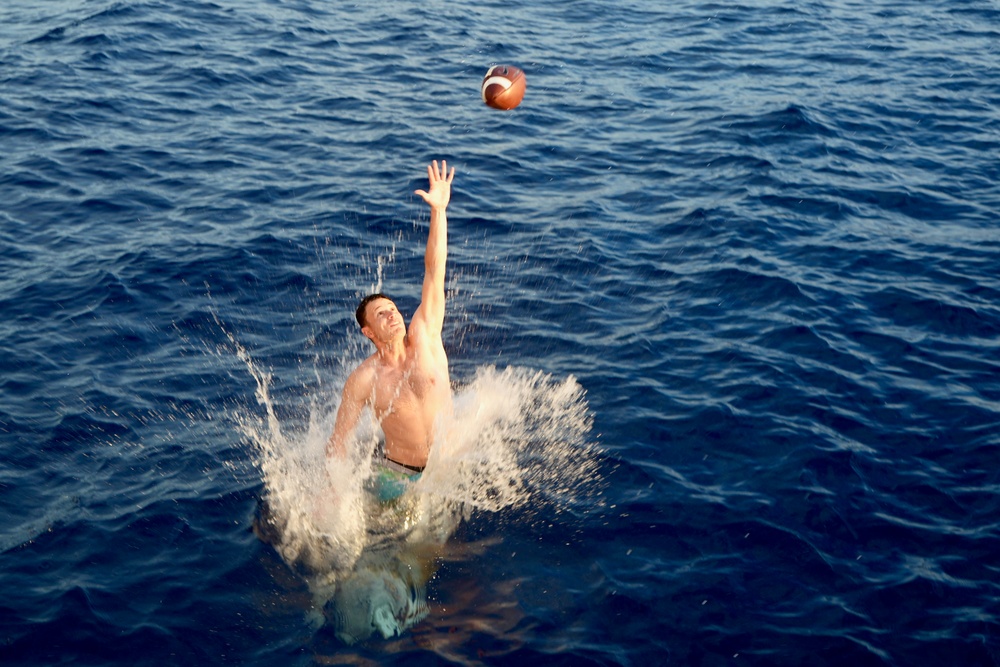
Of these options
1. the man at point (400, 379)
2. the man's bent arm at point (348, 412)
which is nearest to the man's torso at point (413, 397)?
the man at point (400, 379)

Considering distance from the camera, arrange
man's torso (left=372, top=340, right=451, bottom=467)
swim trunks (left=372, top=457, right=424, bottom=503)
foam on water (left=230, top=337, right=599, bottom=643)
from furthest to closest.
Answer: swim trunks (left=372, top=457, right=424, bottom=503) < man's torso (left=372, top=340, right=451, bottom=467) < foam on water (left=230, top=337, right=599, bottom=643)

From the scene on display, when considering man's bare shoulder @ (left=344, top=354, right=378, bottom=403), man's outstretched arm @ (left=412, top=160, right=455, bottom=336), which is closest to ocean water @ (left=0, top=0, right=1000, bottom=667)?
man's bare shoulder @ (left=344, top=354, right=378, bottom=403)

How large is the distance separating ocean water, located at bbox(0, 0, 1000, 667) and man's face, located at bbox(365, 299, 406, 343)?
1.30 meters

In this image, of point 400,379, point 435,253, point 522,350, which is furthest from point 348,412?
point 522,350

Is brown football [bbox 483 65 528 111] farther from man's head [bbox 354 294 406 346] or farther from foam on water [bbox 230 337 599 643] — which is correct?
man's head [bbox 354 294 406 346]

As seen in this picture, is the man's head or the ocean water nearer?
the ocean water

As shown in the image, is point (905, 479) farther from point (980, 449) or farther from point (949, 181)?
point (949, 181)

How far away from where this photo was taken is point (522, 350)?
38.7 ft

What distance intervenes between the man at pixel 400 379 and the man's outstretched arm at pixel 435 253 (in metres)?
0.01

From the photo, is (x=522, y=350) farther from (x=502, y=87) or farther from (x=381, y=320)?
(x=381, y=320)

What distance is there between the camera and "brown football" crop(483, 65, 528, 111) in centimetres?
1130

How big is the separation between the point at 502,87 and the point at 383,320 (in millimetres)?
3670

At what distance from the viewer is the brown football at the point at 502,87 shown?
37.1 ft

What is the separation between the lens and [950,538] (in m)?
8.96
